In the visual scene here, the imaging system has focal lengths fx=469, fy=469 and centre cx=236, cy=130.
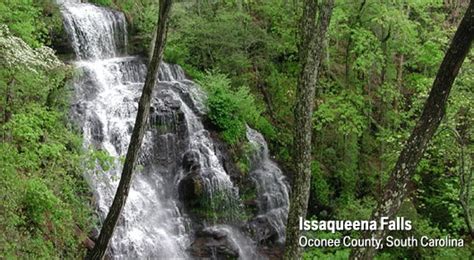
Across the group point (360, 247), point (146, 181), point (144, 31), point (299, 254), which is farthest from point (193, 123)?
point (360, 247)

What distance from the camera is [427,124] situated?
18.0 feet

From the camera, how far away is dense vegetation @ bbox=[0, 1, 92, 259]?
27.6ft

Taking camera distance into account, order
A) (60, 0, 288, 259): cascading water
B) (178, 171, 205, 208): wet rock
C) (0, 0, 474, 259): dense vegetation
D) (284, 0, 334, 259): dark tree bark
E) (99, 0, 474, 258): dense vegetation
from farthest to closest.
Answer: (99, 0, 474, 258): dense vegetation
(178, 171, 205, 208): wet rock
(60, 0, 288, 259): cascading water
(0, 0, 474, 259): dense vegetation
(284, 0, 334, 259): dark tree bark

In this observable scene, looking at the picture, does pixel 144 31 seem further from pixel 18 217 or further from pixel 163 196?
pixel 18 217

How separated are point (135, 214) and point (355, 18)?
10.2 meters

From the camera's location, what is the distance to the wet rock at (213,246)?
12.8 metres

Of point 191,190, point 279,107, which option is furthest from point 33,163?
point 279,107

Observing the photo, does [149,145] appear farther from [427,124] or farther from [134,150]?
[427,124]

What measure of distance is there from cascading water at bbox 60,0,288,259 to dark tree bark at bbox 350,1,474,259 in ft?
25.1

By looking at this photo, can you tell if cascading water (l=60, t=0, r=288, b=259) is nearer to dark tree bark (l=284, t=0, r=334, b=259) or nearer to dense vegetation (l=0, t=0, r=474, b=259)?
dense vegetation (l=0, t=0, r=474, b=259)

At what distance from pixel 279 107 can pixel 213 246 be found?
7.99 m

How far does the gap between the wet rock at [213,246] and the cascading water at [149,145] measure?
0.19m

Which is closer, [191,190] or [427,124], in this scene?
[427,124]

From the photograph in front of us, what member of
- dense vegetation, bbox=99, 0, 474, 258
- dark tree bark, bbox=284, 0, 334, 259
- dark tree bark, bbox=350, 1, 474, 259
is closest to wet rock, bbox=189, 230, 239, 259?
dense vegetation, bbox=99, 0, 474, 258
